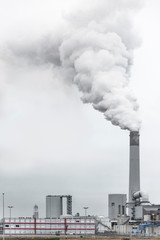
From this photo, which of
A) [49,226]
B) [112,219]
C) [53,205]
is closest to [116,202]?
[112,219]

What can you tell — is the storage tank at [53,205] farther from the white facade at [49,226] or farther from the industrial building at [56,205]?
the white facade at [49,226]

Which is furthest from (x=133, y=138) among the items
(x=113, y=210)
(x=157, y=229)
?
(x=113, y=210)

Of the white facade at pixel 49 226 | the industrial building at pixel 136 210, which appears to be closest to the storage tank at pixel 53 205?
the industrial building at pixel 136 210

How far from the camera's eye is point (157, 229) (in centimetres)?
14400

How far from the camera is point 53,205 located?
196750 millimetres

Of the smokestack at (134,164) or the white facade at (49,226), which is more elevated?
the smokestack at (134,164)

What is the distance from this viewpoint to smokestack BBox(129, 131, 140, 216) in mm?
149163

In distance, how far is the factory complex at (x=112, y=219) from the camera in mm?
136500

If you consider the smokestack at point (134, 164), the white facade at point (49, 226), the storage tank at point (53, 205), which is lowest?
the white facade at point (49, 226)

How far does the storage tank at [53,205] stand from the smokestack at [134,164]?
1776 inches

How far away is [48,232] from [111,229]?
2710cm

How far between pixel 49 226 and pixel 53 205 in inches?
2349

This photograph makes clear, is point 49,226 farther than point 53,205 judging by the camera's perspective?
No

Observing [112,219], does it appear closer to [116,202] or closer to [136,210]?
[116,202]
